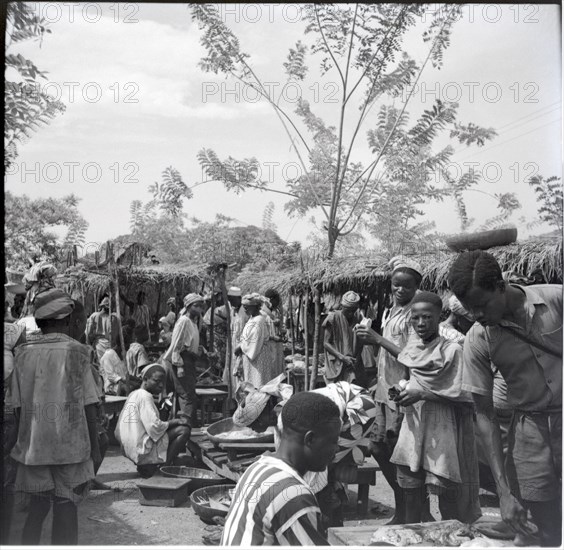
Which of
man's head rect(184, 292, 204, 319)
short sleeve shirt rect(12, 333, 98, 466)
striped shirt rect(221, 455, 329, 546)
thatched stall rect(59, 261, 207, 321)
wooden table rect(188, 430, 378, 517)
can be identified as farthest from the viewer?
thatched stall rect(59, 261, 207, 321)

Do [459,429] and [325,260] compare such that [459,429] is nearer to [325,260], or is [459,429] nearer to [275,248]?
[325,260]

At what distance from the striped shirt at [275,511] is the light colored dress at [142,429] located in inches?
150

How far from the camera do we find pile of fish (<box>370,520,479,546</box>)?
121 inches

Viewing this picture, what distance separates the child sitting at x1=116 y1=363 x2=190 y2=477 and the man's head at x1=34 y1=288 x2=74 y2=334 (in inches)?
89.0

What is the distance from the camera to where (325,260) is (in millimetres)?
9234

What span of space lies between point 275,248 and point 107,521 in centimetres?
1247

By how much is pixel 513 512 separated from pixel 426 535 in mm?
536

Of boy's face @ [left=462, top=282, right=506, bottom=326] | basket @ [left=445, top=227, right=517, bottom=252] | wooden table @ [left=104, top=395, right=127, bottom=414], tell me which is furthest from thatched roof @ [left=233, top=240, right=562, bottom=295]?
boy's face @ [left=462, top=282, right=506, bottom=326]

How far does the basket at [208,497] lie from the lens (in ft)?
15.2

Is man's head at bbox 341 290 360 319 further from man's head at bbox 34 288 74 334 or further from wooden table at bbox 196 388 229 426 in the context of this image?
man's head at bbox 34 288 74 334

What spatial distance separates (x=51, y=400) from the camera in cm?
367

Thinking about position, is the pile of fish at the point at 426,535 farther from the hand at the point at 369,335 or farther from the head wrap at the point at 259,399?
the head wrap at the point at 259,399

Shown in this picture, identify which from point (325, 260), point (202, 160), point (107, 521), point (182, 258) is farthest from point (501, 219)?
point (182, 258)

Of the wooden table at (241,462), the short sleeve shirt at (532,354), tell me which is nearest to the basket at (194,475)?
the wooden table at (241,462)
